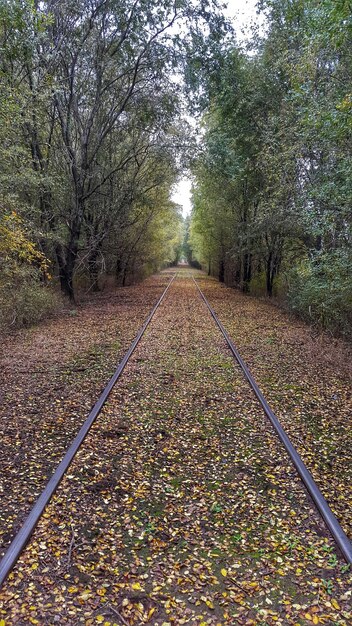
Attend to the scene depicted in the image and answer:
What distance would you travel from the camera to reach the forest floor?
101 inches

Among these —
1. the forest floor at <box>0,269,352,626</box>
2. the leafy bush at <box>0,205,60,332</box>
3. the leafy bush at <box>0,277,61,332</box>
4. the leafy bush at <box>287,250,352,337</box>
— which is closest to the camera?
the forest floor at <box>0,269,352,626</box>

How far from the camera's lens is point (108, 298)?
21.0m

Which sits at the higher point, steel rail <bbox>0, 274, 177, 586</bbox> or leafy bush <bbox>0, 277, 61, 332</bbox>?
leafy bush <bbox>0, 277, 61, 332</bbox>

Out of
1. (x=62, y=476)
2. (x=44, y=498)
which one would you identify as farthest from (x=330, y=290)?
(x=44, y=498)

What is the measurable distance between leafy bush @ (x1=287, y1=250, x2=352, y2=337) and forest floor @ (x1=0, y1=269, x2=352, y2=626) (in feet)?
6.63

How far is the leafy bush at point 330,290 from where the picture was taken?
28.9ft

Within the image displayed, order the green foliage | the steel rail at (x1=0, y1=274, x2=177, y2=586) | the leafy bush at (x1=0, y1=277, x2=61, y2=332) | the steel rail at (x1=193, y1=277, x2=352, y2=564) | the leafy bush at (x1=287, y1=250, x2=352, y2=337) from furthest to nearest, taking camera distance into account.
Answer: the leafy bush at (x1=0, y1=277, x2=61, y2=332)
the leafy bush at (x1=287, y1=250, x2=352, y2=337)
the green foliage
the steel rail at (x1=193, y1=277, x2=352, y2=564)
the steel rail at (x1=0, y1=274, x2=177, y2=586)

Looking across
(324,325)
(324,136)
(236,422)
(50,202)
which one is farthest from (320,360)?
(50,202)

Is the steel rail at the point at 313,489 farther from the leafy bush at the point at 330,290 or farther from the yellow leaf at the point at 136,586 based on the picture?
the leafy bush at the point at 330,290

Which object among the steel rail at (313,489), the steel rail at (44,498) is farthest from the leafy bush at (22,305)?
the steel rail at (313,489)

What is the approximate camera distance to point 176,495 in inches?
146

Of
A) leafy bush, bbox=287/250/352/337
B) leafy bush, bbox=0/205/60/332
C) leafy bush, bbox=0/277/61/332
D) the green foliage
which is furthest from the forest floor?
leafy bush, bbox=0/277/61/332

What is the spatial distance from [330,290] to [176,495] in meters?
7.04

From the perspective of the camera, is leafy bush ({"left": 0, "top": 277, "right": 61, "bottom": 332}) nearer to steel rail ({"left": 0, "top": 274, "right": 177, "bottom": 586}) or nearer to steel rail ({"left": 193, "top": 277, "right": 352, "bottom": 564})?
steel rail ({"left": 0, "top": 274, "right": 177, "bottom": 586})
